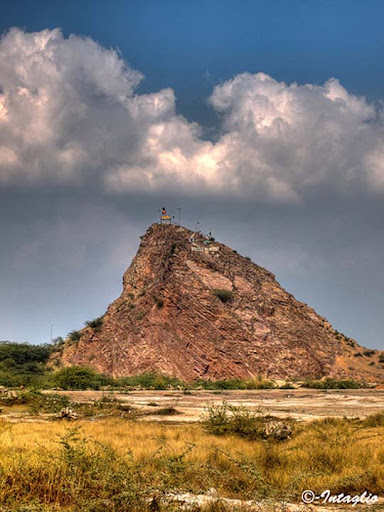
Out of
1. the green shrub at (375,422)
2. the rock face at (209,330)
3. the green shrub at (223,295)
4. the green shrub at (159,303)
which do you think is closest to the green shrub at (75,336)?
the rock face at (209,330)

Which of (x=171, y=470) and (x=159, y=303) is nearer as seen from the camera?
(x=171, y=470)

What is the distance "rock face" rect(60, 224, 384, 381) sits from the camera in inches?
1881

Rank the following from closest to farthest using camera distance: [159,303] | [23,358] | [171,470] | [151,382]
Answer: [171,470], [151,382], [159,303], [23,358]

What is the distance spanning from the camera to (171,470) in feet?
25.0

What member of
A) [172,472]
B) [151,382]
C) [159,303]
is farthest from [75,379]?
[172,472]

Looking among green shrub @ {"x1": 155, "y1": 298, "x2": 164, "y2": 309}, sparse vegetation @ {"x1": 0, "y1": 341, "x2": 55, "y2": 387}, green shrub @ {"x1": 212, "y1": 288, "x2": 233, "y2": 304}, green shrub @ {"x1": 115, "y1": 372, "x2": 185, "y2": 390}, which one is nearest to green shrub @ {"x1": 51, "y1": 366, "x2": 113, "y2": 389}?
green shrub @ {"x1": 115, "y1": 372, "x2": 185, "y2": 390}

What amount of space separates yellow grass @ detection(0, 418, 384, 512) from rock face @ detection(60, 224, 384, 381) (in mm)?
37113

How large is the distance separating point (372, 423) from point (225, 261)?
46848 millimetres

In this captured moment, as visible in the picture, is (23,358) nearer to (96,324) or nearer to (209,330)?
(96,324)

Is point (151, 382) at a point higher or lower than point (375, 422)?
lower

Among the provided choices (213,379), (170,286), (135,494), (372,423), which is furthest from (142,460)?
(170,286)

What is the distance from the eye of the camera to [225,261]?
60.8 metres

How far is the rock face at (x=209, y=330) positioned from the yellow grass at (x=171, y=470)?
3711 cm

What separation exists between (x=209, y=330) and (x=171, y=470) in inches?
1633
